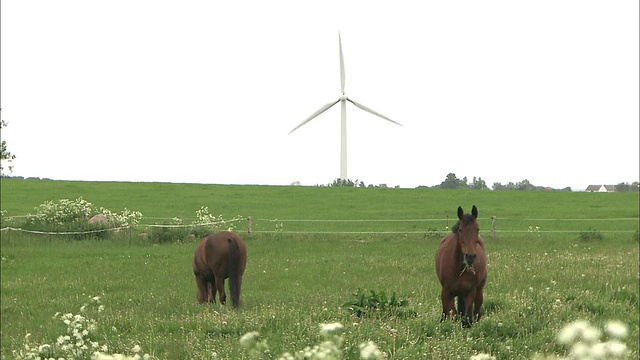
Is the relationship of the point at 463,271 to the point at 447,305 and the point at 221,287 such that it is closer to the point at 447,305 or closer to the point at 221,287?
the point at 447,305

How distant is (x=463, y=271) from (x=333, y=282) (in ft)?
25.3

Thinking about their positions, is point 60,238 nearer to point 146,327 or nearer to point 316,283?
point 316,283

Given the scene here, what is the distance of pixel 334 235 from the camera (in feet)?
91.9

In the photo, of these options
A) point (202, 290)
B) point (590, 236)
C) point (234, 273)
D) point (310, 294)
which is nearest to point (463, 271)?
point (234, 273)

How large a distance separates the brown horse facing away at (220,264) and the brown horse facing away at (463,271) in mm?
4381

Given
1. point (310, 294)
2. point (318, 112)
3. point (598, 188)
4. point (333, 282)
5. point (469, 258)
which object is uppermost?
point (318, 112)

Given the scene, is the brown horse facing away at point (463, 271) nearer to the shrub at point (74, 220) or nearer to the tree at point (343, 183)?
the shrub at point (74, 220)

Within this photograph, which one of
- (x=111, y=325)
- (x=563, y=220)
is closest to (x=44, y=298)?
(x=111, y=325)

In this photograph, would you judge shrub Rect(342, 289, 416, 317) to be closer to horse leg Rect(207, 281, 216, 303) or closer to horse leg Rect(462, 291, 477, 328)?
horse leg Rect(462, 291, 477, 328)

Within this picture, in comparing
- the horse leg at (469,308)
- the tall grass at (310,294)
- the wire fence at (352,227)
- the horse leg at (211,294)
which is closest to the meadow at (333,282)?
the tall grass at (310,294)

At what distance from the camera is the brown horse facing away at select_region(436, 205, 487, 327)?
25.1 ft

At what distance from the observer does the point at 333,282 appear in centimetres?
1552

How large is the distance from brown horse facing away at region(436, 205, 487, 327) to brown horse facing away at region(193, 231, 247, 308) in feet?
14.4

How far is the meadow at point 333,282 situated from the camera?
25.2ft
